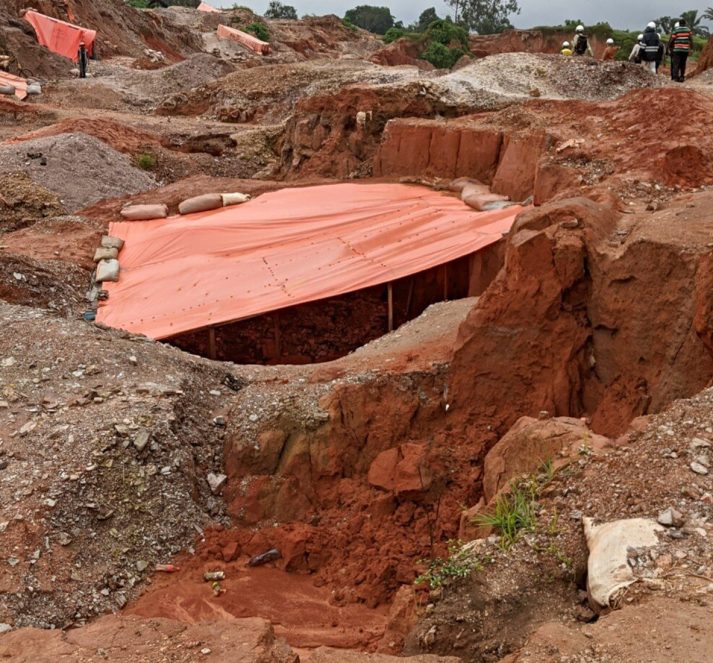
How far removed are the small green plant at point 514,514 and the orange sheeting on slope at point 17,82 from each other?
19.8 metres

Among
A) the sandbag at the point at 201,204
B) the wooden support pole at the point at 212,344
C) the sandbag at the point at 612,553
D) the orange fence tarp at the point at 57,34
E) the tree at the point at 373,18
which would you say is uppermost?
the tree at the point at 373,18

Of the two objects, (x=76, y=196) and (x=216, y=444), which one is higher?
(x=76, y=196)

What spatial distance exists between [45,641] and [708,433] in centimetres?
337

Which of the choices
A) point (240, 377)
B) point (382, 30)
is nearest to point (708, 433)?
point (240, 377)

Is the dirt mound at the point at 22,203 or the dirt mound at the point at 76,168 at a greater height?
the dirt mound at the point at 76,168

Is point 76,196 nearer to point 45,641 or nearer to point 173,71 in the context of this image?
point 45,641

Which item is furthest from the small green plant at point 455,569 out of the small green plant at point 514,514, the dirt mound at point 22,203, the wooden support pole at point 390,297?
the dirt mound at point 22,203

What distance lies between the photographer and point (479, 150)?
12648mm

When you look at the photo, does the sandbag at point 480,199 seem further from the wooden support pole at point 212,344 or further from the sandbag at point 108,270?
the sandbag at point 108,270

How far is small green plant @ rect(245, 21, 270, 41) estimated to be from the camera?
3850 cm

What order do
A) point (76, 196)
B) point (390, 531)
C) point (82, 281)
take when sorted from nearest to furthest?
point (390, 531), point (82, 281), point (76, 196)

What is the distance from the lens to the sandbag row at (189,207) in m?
12.5

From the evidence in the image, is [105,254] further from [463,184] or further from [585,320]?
[585,320]

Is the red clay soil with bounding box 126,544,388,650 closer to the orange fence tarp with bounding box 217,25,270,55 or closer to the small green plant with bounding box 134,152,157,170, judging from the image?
the small green plant with bounding box 134,152,157,170
